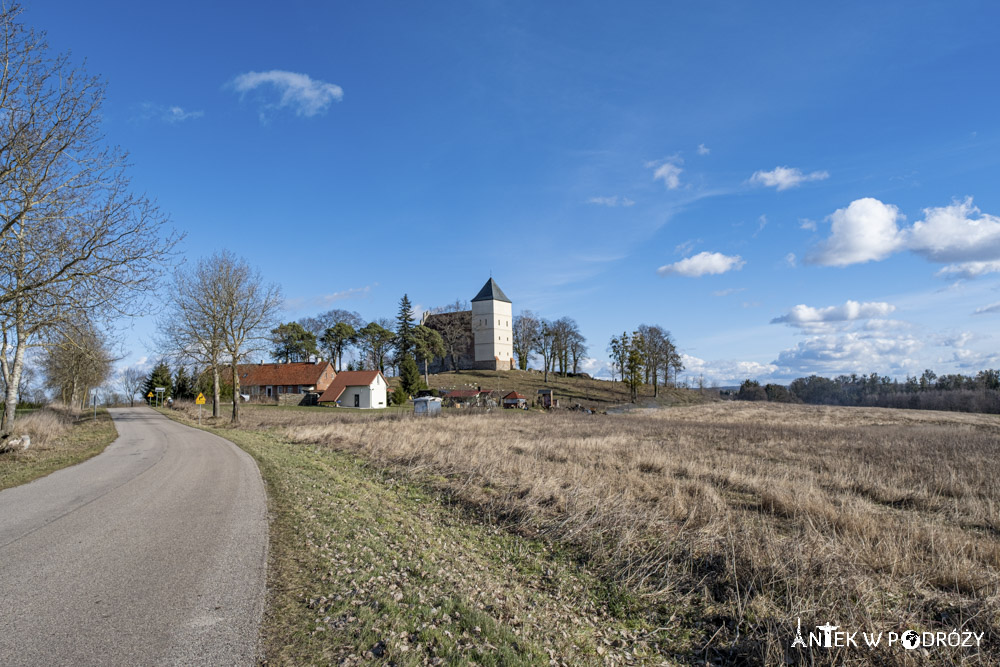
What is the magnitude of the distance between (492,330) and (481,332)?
282 cm

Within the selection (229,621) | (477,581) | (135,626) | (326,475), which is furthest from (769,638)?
(326,475)

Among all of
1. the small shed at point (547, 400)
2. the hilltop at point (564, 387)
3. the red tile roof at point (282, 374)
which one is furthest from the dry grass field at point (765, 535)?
the hilltop at point (564, 387)

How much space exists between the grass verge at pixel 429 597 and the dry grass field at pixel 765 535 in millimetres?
507

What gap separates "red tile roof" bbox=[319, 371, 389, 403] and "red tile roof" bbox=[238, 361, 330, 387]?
6.59 meters

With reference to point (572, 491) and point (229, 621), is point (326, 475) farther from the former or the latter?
point (229, 621)

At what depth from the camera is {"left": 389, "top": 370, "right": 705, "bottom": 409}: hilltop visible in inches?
3189

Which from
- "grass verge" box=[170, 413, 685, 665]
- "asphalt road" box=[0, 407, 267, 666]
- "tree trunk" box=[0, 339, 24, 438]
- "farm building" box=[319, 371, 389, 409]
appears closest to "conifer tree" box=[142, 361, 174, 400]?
"farm building" box=[319, 371, 389, 409]

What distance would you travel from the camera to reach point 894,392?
101 m

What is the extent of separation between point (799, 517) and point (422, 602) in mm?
7909

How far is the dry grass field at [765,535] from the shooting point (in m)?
5.63

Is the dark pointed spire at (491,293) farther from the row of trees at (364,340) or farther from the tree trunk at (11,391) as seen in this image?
the tree trunk at (11,391)

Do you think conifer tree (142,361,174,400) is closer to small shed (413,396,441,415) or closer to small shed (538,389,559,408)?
small shed (413,396,441,415)

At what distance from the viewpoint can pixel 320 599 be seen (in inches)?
226

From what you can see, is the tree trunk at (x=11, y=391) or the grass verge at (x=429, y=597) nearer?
the grass verge at (x=429, y=597)
